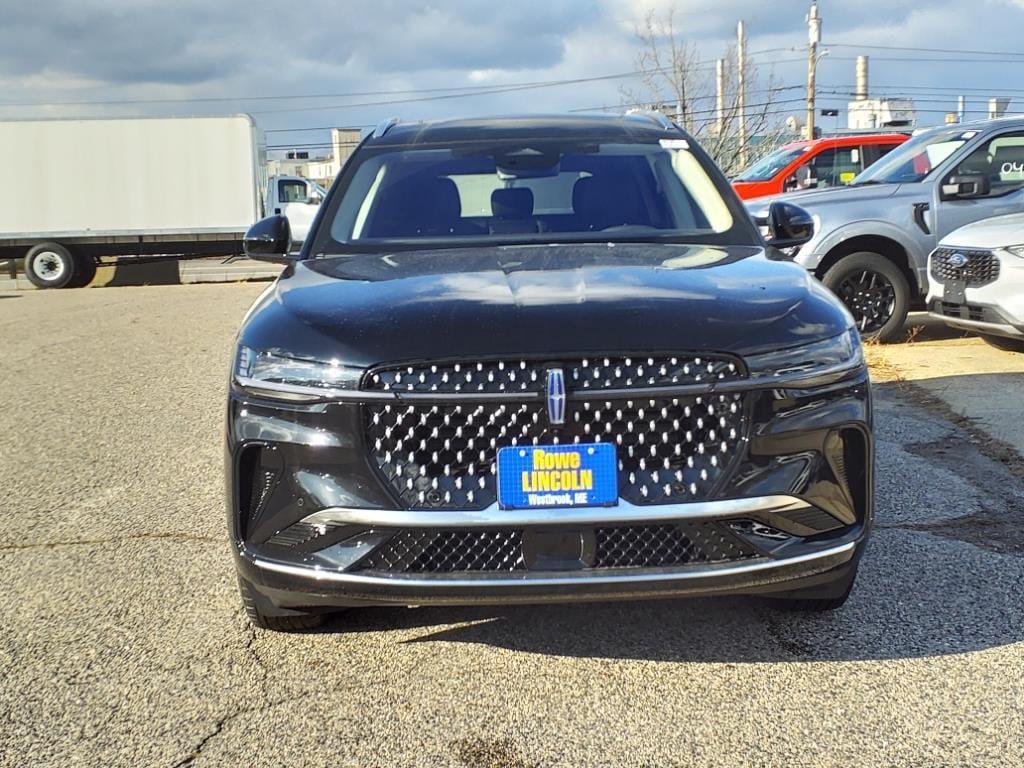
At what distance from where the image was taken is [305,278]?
144 inches

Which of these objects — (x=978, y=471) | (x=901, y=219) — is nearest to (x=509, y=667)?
(x=978, y=471)

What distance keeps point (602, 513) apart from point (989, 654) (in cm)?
135

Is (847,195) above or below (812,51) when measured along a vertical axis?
below

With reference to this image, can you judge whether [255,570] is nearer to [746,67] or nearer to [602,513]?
[602,513]

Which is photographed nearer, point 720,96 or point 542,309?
point 542,309

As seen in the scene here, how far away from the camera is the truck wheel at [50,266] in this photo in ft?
72.4

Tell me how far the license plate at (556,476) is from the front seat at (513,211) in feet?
5.38

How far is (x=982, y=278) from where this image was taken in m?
7.95

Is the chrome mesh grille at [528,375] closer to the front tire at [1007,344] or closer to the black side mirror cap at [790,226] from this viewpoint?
the black side mirror cap at [790,226]

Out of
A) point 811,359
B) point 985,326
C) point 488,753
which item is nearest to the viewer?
point 488,753

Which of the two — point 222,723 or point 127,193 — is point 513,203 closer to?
point 222,723

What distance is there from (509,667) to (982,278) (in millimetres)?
5978

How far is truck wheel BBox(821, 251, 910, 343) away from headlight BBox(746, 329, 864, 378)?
6119 millimetres

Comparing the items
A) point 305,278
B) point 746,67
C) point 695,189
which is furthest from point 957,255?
point 746,67
